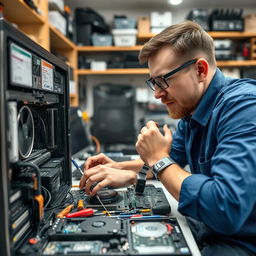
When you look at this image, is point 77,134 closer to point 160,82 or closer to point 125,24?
point 160,82

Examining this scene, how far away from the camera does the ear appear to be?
2.80ft

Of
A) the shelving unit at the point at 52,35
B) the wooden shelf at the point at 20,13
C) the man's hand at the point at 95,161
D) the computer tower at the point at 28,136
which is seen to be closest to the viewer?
the computer tower at the point at 28,136

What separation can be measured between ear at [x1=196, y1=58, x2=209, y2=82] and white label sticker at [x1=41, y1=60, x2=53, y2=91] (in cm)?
48

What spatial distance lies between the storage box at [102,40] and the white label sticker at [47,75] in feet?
7.92

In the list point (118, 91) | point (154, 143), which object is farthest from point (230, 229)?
point (118, 91)

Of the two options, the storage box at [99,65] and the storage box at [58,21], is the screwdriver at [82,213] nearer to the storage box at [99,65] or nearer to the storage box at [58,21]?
the storage box at [58,21]

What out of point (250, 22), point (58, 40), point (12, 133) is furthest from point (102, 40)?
point (12, 133)

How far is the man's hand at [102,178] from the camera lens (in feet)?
2.79

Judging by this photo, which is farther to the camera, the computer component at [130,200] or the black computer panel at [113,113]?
the black computer panel at [113,113]

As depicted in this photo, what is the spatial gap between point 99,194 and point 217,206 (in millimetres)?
397

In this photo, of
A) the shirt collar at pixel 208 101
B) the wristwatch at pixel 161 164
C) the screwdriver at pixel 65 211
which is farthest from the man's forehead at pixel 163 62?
the screwdriver at pixel 65 211

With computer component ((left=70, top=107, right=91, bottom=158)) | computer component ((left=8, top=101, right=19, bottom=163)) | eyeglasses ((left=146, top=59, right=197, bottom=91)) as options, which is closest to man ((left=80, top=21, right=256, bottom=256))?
eyeglasses ((left=146, top=59, right=197, bottom=91))

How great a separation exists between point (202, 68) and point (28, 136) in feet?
1.99

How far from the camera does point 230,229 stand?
62 centimetres
